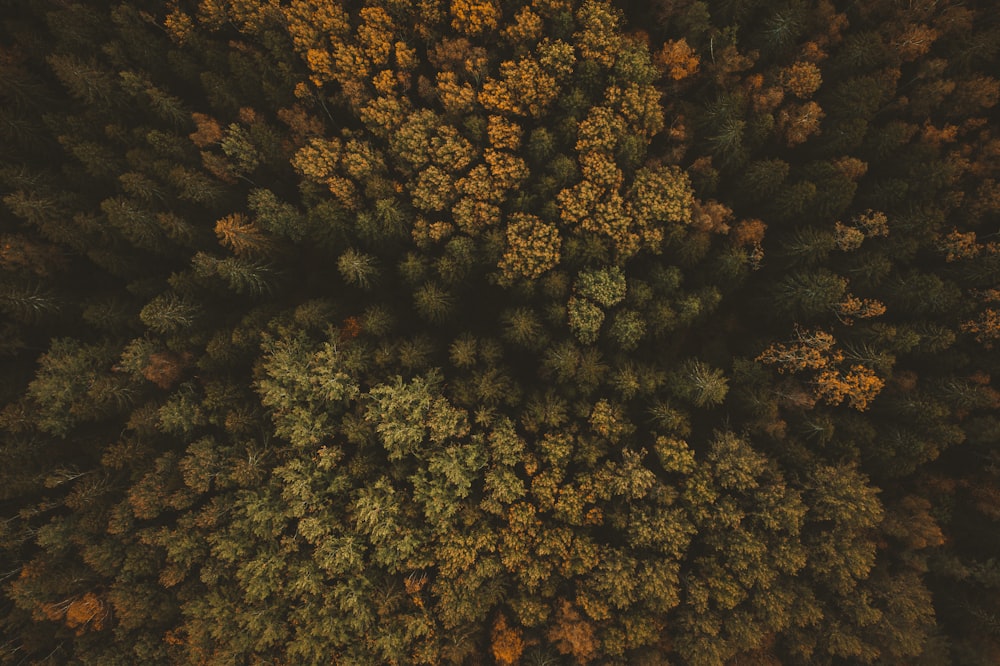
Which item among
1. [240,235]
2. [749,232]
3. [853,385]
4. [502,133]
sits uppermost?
[749,232]

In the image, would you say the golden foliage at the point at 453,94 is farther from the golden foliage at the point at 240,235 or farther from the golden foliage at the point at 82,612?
the golden foliage at the point at 82,612

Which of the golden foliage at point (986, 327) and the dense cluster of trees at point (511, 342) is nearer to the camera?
the dense cluster of trees at point (511, 342)

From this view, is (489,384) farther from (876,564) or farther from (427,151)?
(876,564)

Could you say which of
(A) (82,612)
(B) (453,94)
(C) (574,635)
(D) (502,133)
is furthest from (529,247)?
(A) (82,612)

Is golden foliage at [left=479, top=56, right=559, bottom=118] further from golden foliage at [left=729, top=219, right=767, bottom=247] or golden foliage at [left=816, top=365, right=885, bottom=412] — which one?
golden foliage at [left=816, top=365, right=885, bottom=412]

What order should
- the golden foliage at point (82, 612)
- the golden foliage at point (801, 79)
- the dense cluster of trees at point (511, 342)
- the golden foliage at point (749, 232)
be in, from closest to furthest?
the dense cluster of trees at point (511, 342) < the golden foliage at point (82, 612) < the golden foliage at point (801, 79) < the golden foliage at point (749, 232)

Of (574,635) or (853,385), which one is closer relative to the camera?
(574,635)

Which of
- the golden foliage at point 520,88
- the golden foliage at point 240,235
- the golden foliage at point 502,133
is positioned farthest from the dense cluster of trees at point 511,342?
the golden foliage at point 240,235

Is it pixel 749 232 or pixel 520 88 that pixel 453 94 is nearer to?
pixel 520 88

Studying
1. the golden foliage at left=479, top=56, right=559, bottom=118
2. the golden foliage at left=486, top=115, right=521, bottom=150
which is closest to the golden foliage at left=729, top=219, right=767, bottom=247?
the golden foliage at left=479, top=56, right=559, bottom=118
